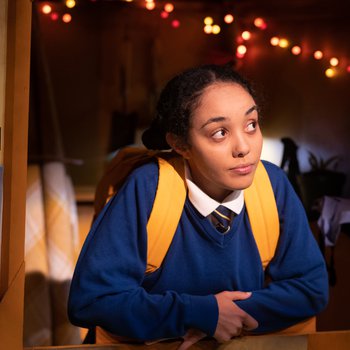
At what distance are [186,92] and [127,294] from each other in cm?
35

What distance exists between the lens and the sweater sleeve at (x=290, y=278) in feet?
3.23

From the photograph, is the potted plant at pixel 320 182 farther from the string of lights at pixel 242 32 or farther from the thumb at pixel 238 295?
the thumb at pixel 238 295

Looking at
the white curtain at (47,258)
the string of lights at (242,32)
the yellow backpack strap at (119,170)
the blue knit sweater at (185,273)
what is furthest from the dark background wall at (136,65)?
the blue knit sweater at (185,273)

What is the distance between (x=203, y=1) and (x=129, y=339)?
1.38 meters

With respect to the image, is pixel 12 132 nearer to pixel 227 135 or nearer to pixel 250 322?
pixel 227 135

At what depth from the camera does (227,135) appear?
92cm

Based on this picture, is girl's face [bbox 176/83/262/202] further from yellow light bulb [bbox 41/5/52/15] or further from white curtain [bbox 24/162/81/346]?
yellow light bulb [bbox 41/5/52/15]

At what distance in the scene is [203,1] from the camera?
201cm

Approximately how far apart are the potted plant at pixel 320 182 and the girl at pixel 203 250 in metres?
0.39

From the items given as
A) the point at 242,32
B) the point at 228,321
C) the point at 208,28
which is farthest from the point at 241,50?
the point at 228,321

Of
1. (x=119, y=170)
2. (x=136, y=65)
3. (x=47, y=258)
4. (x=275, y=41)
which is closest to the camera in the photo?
(x=119, y=170)

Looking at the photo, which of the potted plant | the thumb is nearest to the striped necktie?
the thumb

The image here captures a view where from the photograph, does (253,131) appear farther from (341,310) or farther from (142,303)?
(341,310)

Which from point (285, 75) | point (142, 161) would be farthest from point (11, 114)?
point (285, 75)
